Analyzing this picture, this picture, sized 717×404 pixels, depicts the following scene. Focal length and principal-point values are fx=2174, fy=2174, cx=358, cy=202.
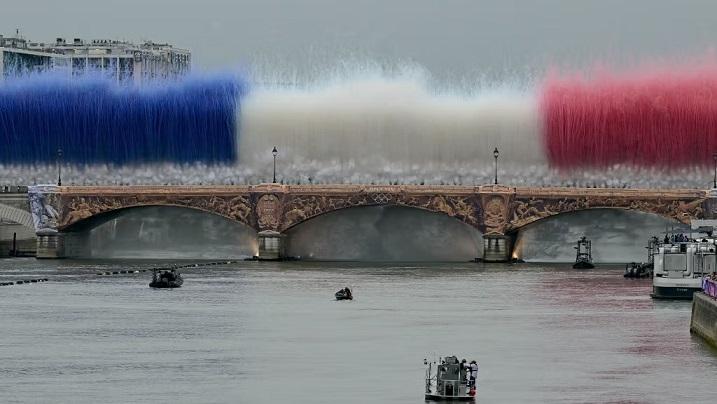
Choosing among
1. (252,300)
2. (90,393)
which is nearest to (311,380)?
(90,393)

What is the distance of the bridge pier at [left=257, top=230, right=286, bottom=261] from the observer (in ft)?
603

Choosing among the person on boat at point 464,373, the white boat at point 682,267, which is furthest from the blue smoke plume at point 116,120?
the person on boat at point 464,373

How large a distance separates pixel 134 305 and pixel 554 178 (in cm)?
7630

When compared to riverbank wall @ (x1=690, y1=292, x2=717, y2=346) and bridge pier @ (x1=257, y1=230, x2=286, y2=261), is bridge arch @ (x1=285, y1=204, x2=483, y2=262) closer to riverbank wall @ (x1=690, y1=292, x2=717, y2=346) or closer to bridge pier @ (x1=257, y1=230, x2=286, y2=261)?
bridge pier @ (x1=257, y1=230, x2=286, y2=261)

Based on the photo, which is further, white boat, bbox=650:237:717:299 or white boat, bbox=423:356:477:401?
white boat, bbox=650:237:717:299

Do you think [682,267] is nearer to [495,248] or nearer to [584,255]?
[584,255]

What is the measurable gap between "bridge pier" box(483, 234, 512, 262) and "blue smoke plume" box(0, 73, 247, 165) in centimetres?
2463

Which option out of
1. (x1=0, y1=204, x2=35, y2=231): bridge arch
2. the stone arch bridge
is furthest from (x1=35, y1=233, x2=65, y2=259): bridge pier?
(x1=0, y1=204, x2=35, y2=231): bridge arch

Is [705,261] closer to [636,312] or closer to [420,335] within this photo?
[636,312]

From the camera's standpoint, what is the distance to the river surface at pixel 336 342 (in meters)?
71.0

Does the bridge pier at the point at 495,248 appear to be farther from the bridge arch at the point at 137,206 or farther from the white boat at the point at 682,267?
the white boat at the point at 682,267

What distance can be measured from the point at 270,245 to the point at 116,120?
1933 cm

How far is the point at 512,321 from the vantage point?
100 metres

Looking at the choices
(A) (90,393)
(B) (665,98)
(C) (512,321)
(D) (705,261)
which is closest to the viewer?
(A) (90,393)
